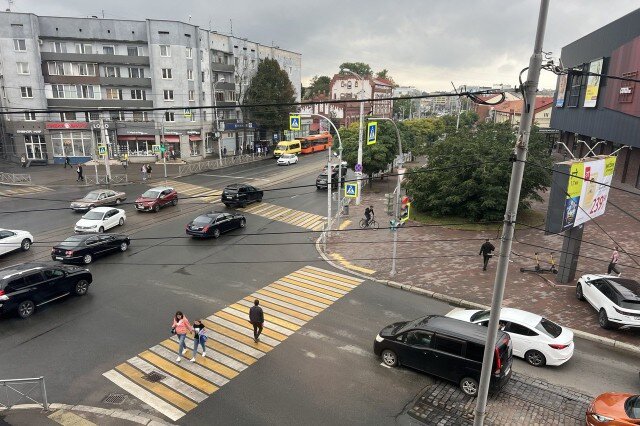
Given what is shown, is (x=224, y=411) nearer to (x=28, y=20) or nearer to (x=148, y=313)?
(x=148, y=313)

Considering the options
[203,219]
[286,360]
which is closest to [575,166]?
[286,360]

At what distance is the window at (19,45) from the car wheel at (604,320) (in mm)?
59722

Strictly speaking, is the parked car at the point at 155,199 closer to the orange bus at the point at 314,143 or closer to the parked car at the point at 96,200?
the parked car at the point at 96,200

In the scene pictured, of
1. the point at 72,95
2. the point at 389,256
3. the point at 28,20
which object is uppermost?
the point at 28,20

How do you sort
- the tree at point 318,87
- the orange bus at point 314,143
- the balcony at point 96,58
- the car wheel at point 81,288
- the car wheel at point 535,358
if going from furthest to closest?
the tree at point 318,87 → the orange bus at point 314,143 → the balcony at point 96,58 → the car wheel at point 81,288 → the car wheel at point 535,358

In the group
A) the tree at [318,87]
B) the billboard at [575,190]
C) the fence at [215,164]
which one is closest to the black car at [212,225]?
the billboard at [575,190]

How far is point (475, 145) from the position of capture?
95.6 ft

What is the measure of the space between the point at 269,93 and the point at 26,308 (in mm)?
53527

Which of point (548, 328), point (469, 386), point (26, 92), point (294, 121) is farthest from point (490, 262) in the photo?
point (26, 92)

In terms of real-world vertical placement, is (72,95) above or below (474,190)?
above

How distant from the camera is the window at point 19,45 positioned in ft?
160

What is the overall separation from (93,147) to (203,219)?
1314 inches

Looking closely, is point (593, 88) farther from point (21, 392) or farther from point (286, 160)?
point (21, 392)

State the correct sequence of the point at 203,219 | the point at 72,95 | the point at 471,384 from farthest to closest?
the point at 72,95 < the point at 203,219 < the point at 471,384
